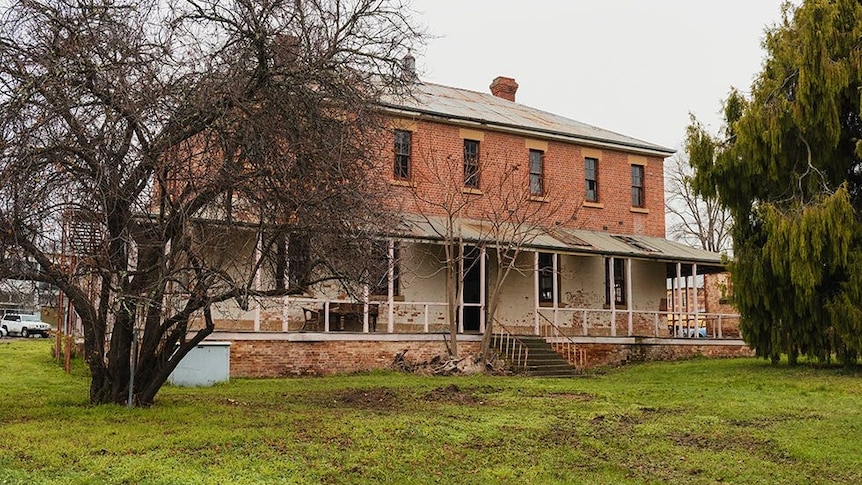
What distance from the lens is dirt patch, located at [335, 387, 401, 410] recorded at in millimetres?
11930

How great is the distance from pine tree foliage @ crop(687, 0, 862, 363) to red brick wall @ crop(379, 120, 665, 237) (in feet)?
15.0

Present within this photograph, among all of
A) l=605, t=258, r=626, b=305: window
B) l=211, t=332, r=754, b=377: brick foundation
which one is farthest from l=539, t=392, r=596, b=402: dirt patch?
l=605, t=258, r=626, b=305: window

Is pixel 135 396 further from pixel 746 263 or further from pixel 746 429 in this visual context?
pixel 746 263

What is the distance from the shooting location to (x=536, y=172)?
76.8ft

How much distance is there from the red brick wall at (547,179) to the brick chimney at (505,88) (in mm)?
6442

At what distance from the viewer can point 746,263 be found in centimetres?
1795

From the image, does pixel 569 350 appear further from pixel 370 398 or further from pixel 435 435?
pixel 435 435

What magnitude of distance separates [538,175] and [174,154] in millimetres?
15432

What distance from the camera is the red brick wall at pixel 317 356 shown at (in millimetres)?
16500

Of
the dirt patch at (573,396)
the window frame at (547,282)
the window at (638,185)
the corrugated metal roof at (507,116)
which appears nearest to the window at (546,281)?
the window frame at (547,282)

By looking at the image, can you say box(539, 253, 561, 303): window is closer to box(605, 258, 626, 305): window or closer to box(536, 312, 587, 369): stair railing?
box(605, 258, 626, 305): window

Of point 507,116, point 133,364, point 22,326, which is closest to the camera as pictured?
point 133,364

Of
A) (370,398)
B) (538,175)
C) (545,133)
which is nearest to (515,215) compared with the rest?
(538,175)

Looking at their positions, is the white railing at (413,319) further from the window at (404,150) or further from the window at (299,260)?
the window at (299,260)
